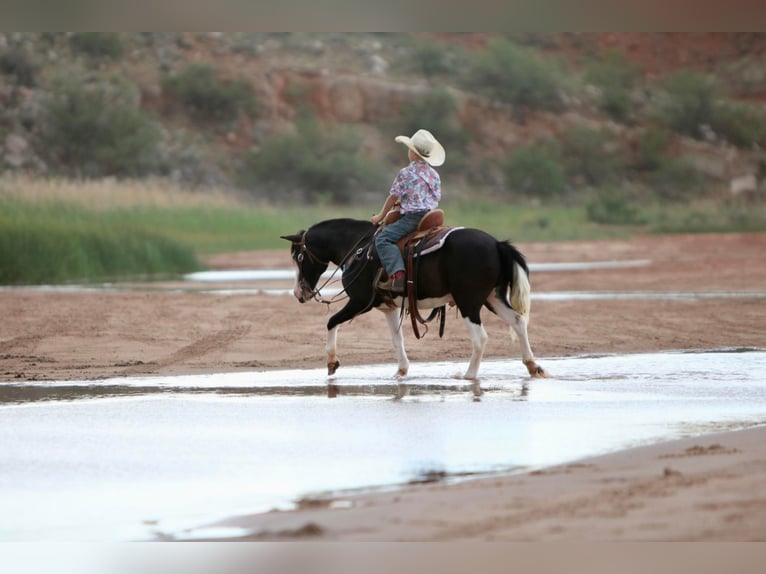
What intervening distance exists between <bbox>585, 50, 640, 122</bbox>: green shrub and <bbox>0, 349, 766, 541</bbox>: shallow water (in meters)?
46.4

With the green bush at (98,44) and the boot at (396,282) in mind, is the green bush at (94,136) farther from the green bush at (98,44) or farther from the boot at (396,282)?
the boot at (396,282)

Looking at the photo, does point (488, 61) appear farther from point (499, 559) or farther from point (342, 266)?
point (499, 559)

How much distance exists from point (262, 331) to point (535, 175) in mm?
36739

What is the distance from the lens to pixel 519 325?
41.6 ft

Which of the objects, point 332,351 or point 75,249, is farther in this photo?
point 75,249

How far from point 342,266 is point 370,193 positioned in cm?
3767

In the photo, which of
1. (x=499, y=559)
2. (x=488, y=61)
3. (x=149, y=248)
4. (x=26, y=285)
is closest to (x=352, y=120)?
(x=488, y=61)

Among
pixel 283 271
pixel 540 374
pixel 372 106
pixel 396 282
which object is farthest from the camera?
pixel 372 106

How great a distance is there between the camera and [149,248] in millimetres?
28422

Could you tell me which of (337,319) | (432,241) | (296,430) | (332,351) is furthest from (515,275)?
(296,430)

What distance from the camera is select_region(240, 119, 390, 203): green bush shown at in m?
51.2

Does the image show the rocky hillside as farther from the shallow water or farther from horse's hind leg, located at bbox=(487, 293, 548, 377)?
the shallow water

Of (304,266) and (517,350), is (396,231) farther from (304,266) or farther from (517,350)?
(517,350)

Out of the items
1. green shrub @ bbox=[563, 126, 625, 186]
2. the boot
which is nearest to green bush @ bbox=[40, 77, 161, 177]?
green shrub @ bbox=[563, 126, 625, 186]
